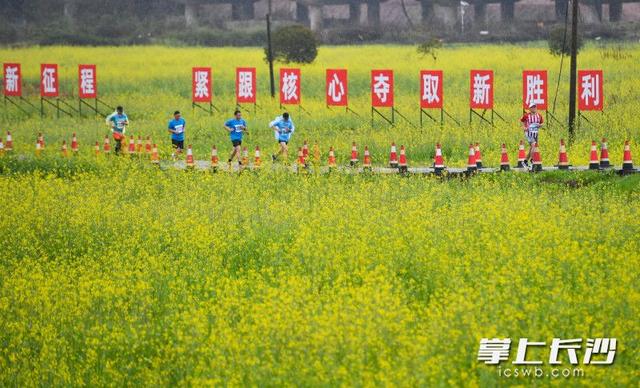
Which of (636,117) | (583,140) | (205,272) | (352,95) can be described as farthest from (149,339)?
(352,95)

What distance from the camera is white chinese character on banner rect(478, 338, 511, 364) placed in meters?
11.0

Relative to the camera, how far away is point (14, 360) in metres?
12.3

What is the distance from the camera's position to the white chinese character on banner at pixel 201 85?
37.4m

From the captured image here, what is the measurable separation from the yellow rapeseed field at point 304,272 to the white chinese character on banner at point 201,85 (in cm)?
1015

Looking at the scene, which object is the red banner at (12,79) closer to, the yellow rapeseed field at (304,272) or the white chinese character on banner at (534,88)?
the yellow rapeseed field at (304,272)

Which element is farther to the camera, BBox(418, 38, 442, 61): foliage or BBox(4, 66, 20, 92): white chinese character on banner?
BBox(418, 38, 442, 61): foliage

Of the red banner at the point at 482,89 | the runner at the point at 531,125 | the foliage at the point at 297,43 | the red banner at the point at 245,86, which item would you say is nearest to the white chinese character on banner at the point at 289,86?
Result: the red banner at the point at 245,86

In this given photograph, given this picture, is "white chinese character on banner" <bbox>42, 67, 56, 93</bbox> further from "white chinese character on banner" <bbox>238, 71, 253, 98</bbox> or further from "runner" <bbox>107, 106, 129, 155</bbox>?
"runner" <bbox>107, 106, 129, 155</bbox>

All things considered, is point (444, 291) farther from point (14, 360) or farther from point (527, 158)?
point (527, 158)

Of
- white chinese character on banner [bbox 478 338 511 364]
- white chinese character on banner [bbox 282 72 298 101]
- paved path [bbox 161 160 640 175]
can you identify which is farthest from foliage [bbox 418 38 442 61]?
white chinese character on banner [bbox 478 338 511 364]

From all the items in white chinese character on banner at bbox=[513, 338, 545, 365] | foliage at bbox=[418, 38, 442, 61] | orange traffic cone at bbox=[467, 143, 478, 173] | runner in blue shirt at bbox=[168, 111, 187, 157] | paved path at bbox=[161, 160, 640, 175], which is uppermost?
foliage at bbox=[418, 38, 442, 61]

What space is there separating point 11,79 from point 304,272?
27802 mm

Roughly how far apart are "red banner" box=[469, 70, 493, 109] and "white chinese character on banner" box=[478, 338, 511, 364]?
20126mm

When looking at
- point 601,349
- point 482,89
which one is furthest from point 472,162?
point 601,349
